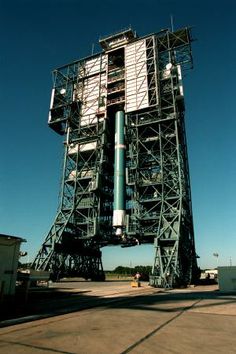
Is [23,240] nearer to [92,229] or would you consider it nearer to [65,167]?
[92,229]

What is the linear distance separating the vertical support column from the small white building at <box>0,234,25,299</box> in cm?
2783

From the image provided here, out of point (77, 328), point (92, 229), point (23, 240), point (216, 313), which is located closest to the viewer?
point (77, 328)

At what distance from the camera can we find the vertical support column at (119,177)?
46.4 meters

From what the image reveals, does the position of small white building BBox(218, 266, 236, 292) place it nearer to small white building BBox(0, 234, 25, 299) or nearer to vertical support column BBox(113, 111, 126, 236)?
vertical support column BBox(113, 111, 126, 236)

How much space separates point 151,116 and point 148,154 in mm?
6423

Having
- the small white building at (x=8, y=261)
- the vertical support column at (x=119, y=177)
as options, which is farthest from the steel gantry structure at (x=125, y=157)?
the small white building at (x=8, y=261)

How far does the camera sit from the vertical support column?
46.4 metres

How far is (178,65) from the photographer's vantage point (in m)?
53.8

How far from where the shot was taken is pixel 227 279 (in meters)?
32.8

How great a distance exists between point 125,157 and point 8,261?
3378 cm

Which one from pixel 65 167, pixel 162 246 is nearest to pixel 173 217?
pixel 162 246

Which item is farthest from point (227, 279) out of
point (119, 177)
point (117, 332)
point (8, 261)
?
point (117, 332)

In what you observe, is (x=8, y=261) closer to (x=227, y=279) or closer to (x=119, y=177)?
(x=227, y=279)

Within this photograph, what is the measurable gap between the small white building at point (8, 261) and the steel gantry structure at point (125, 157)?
23.1 m
